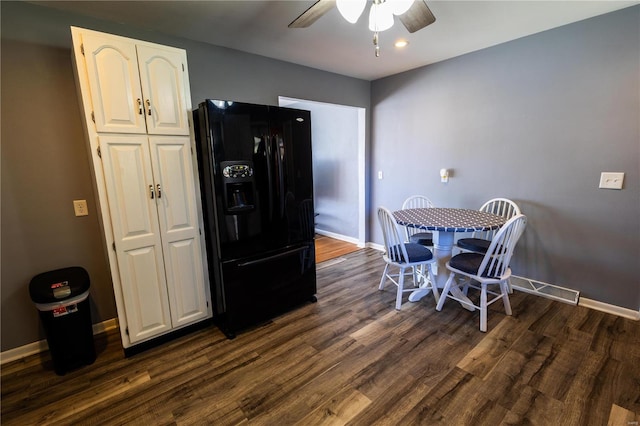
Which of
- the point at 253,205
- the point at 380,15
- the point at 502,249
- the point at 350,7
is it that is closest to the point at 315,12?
the point at 350,7

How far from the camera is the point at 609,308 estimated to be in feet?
8.30

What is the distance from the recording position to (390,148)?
13.3 ft

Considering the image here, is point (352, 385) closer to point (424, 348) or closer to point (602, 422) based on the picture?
point (424, 348)

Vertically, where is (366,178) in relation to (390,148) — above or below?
below

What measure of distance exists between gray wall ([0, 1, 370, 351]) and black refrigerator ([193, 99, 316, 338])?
901 millimetres

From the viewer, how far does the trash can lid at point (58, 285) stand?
6.08 ft

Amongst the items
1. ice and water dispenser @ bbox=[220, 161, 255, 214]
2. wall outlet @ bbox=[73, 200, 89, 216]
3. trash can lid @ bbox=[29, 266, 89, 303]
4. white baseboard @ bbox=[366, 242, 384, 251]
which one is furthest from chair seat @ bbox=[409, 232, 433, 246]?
wall outlet @ bbox=[73, 200, 89, 216]

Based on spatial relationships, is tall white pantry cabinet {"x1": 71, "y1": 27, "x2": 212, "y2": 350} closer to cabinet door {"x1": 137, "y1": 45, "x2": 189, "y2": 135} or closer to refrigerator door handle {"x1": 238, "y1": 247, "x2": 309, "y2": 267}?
cabinet door {"x1": 137, "y1": 45, "x2": 189, "y2": 135}

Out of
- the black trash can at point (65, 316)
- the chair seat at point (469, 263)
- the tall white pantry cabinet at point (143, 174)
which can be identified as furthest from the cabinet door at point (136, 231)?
the chair seat at point (469, 263)

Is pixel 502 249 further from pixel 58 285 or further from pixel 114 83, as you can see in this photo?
pixel 58 285

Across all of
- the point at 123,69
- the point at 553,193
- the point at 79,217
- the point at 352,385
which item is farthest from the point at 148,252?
the point at 553,193

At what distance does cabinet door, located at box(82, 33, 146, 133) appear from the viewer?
177 cm

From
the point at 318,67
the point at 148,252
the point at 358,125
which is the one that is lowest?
the point at 148,252

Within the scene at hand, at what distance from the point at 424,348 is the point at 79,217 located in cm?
280
